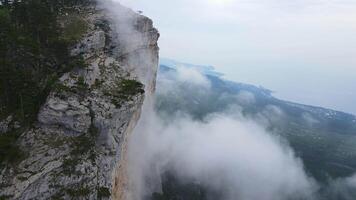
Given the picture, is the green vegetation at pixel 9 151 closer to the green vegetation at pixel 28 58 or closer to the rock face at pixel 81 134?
the green vegetation at pixel 28 58

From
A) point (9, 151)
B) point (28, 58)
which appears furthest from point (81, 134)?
point (28, 58)

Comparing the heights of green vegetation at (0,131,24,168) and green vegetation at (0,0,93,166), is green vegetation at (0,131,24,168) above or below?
below

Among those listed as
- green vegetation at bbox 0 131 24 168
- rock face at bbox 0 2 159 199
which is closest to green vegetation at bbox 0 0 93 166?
green vegetation at bbox 0 131 24 168

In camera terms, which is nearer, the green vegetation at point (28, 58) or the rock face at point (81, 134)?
the rock face at point (81, 134)

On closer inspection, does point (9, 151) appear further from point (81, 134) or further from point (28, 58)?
point (28, 58)

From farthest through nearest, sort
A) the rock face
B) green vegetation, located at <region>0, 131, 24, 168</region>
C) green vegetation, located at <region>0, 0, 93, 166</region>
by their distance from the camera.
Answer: green vegetation, located at <region>0, 0, 93, 166</region>, green vegetation, located at <region>0, 131, 24, 168</region>, the rock face

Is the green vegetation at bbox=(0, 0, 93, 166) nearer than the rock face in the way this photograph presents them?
No

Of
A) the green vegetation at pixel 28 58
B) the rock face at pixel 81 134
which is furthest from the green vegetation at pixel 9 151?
the rock face at pixel 81 134

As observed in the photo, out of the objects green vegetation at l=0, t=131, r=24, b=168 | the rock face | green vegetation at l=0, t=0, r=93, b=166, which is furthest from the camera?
green vegetation at l=0, t=0, r=93, b=166

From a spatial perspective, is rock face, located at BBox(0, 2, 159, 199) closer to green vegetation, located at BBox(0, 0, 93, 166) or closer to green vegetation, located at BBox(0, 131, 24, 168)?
green vegetation, located at BBox(0, 131, 24, 168)
